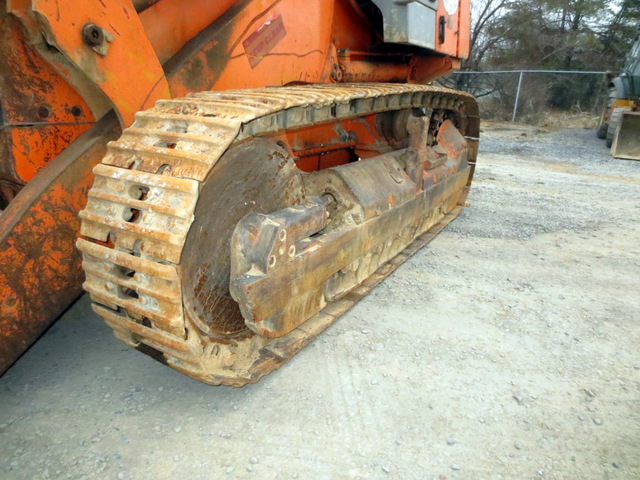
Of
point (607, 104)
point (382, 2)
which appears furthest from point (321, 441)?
point (607, 104)

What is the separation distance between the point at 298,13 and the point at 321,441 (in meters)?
2.23

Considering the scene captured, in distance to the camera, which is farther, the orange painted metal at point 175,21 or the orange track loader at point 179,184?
the orange painted metal at point 175,21

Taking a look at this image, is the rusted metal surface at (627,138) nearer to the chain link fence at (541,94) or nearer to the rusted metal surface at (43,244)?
the chain link fence at (541,94)

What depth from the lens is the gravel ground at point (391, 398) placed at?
1.92 meters

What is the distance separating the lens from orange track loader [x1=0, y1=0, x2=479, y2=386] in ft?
5.85

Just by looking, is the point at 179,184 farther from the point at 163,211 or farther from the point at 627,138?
the point at 627,138

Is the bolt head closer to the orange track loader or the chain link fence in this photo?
the orange track loader

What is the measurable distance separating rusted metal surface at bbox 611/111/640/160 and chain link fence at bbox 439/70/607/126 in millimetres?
6796

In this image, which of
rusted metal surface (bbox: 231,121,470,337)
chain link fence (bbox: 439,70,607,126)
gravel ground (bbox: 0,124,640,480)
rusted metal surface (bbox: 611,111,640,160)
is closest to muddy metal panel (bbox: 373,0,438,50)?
rusted metal surface (bbox: 231,121,470,337)

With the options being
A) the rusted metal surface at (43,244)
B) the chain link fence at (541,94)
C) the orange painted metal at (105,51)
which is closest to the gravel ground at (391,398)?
the rusted metal surface at (43,244)

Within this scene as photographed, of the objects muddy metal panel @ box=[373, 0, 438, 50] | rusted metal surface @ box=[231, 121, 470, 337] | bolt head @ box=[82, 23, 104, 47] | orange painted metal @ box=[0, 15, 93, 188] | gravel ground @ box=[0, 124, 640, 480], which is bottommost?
gravel ground @ box=[0, 124, 640, 480]

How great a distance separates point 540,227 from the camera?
A: 15.8 feet

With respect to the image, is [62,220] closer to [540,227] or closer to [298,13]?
[298,13]

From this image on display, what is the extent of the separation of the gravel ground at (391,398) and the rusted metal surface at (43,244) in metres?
0.43
